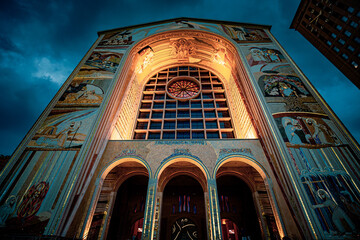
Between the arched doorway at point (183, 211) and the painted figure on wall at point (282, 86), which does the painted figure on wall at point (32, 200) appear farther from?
the painted figure on wall at point (282, 86)

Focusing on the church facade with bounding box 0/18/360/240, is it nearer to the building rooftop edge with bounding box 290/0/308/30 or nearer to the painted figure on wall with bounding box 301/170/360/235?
the painted figure on wall with bounding box 301/170/360/235

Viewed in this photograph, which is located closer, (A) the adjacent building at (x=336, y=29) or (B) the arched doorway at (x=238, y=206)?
(B) the arched doorway at (x=238, y=206)

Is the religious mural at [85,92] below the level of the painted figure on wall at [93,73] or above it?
below

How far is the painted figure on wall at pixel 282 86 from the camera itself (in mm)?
9433

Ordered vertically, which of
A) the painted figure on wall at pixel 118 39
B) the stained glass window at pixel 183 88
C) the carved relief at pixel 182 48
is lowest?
the stained glass window at pixel 183 88

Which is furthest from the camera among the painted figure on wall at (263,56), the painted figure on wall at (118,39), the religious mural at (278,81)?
the painted figure on wall at (118,39)

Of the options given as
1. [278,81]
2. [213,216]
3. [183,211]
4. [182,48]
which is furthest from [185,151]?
[182,48]

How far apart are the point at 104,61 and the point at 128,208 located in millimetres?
12106

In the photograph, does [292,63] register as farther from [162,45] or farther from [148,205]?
[148,205]

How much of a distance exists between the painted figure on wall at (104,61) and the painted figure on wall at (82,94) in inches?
81.1

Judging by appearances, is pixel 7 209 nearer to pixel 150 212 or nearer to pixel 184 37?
pixel 150 212

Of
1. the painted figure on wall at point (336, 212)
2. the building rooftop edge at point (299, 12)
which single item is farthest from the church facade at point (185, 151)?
the building rooftop edge at point (299, 12)

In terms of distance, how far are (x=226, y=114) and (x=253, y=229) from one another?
364 inches

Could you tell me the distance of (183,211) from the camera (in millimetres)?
11719
